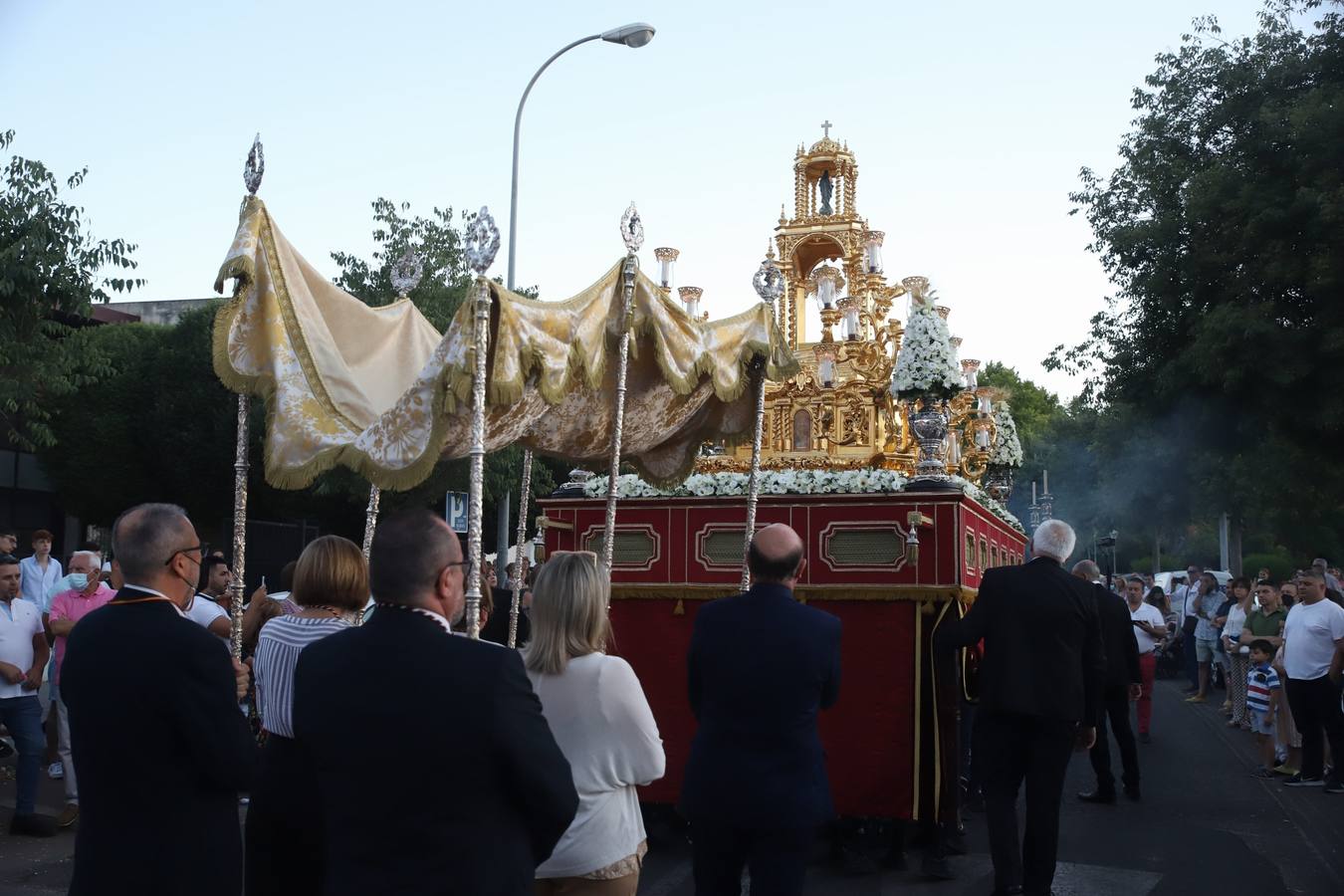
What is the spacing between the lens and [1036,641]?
697 cm

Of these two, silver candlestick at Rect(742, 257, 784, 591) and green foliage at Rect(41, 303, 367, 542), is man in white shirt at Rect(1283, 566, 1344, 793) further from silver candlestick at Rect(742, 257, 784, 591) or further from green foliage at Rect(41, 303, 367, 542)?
green foliage at Rect(41, 303, 367, 542)

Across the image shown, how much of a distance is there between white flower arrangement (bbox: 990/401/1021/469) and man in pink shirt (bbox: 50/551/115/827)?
34.3ft

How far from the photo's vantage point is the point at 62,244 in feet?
51.2

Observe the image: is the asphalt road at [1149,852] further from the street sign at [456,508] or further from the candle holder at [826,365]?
the street sign at [456,508]

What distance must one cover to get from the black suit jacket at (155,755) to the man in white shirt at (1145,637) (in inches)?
479

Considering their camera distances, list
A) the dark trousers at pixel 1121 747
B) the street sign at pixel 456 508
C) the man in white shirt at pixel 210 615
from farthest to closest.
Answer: the street sign at pixel 456 508 < the dark trousers at pixel 1121 747 < the man in white shirt at pixel 210 615

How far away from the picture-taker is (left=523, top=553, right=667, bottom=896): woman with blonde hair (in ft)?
13.3

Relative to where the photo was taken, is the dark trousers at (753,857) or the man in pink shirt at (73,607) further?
the man in pink shirt at (73,607)

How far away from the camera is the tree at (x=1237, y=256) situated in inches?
778

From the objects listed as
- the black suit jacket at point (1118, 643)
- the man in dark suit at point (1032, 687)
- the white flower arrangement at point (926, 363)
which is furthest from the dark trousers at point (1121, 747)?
the man in dark suit at point (1032, 687)

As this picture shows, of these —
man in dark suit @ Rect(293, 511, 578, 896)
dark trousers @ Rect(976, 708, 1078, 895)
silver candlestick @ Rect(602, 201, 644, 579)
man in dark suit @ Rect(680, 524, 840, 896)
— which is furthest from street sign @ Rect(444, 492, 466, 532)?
man in dark suit @ Rect(293, 511, 578, 896)

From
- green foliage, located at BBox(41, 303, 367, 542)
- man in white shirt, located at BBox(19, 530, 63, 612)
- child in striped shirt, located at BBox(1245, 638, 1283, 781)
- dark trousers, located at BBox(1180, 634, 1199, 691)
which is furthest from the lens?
green foliage, located at BBox(41, 303, 367, 542)

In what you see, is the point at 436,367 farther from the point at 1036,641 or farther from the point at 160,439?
the point at 160,439

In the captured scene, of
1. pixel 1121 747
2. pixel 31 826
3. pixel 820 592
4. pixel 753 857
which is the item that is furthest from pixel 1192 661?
pixel 753 857
